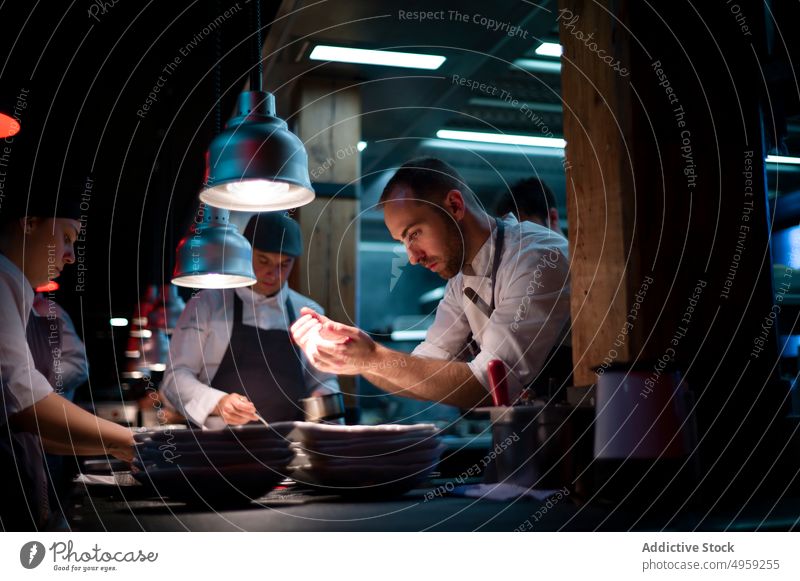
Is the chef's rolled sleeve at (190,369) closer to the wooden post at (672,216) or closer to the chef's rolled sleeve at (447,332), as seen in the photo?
the chef's rolled sleeve at (447,332)

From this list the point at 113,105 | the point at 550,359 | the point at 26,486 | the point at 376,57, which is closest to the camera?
the point at 26,486

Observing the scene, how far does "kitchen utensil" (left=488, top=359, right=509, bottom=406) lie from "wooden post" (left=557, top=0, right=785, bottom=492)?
0.44 feet

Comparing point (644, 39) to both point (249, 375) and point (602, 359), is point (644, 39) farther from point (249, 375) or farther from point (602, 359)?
point (249, 375)

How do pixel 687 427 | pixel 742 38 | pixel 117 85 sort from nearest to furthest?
1. pixel 687 427
2. pixel 742 38
3. pixel 117 85

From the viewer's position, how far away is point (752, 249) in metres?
1.31

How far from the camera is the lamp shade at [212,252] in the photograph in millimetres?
1176

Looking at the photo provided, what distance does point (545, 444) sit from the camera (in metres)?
1.19

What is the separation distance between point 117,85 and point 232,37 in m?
0.49

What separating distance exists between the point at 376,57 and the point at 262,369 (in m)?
0.58

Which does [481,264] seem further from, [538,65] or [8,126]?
[8,126]

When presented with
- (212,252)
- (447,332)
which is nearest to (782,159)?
(447,332)

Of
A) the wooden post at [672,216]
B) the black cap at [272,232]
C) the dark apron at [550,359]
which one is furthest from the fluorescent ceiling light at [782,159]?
the black cap at [272,232]

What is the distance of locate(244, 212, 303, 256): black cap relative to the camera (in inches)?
51.5
